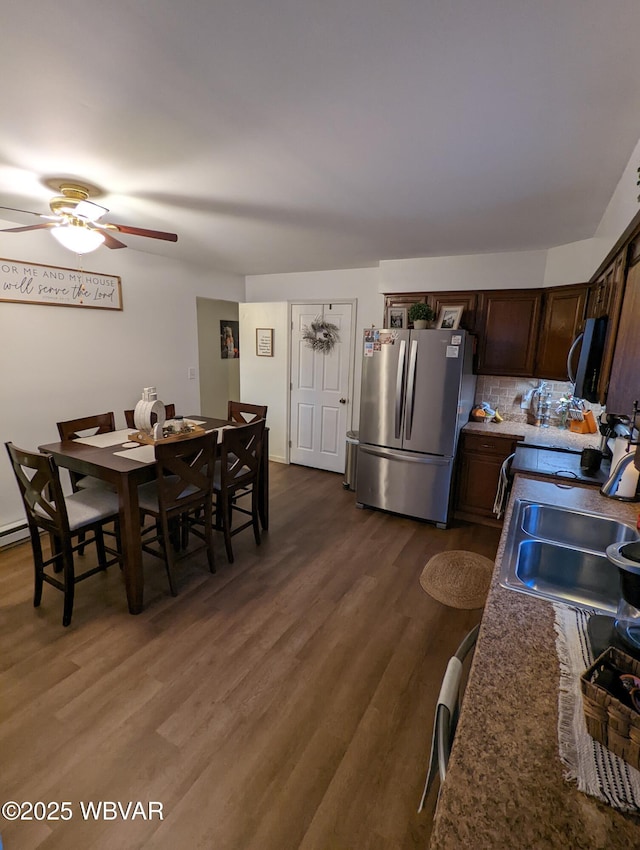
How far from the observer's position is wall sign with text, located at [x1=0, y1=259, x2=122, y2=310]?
9.52 ft

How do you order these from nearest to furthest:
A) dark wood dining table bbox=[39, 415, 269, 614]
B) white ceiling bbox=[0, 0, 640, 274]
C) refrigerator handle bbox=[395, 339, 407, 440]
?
white ceiling bbox=[0, 0, 640, 274] → dark wood dining table bbox=[39, 415, 269, 614] → refrigerator handle bbox=[395, 339, 407, 440]

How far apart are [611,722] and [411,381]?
2846 mm

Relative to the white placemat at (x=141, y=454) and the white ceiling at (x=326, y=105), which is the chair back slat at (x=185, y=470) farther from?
the white ceiling at (x=326, y=105)

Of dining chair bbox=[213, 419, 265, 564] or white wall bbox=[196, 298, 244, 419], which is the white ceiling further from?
white wall bbox=[196, 298, 244, 419]

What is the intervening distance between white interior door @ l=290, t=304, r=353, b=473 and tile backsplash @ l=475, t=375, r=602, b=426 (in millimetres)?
1485

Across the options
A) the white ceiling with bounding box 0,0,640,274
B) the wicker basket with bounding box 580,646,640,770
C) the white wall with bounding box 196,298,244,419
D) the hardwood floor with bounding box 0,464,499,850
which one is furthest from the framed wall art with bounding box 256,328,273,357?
the wicker basket with bounding box 580,646,640,770

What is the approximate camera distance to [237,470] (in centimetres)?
294

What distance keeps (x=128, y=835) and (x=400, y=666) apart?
1270mm

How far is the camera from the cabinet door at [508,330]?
11.4 feet

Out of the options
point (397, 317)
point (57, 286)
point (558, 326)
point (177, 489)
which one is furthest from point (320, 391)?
point (57, 286)

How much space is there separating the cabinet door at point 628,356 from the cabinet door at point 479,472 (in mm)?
1800

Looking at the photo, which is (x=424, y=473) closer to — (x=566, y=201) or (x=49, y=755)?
(x=566, y=201)


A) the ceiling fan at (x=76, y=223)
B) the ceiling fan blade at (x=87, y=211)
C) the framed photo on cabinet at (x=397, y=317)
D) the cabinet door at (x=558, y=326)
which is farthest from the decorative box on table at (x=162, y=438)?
the cabinet door at (x=558, y=326)

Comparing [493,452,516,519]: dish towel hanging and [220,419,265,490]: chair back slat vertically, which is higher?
[220,419,265,490]: chair back slat
